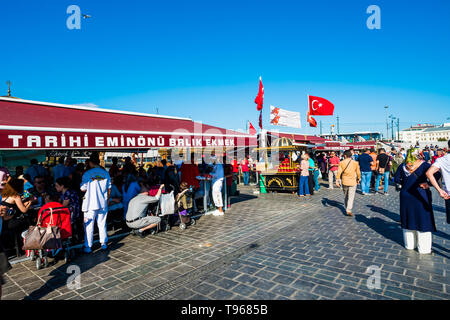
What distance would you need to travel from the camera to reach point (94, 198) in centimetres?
483

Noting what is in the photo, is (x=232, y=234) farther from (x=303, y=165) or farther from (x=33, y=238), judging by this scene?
(x=303, y=165)

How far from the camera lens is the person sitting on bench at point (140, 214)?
5.70 m

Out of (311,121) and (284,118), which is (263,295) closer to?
(311,121)

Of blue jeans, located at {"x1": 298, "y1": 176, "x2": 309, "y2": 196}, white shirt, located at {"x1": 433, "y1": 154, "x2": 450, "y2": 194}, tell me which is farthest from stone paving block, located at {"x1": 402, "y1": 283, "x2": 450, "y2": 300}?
blue jeans, located at {"x1": 298, "y1": 176, "x2": 309, "y2": 196}

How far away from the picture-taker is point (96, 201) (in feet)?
15.9

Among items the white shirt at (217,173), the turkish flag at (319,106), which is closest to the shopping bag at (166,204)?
the white shirt at (217,173)

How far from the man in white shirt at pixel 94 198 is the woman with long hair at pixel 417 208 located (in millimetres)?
5575

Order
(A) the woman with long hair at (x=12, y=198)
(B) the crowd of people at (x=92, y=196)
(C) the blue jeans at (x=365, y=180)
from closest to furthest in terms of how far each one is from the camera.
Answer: (A) the woman with long hair at (x=12, y=198), (B) the crowd of people at (x=92, y=196), (C) the blue jeans at (x=365, y=180)

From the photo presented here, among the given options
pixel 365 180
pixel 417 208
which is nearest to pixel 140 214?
pixel 417 208

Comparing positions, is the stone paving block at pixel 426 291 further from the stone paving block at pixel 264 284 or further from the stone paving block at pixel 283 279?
the stone paving block at pixel 264 284

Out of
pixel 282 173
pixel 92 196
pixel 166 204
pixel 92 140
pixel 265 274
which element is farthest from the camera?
pixel 282 173

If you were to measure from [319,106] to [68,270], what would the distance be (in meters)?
14.2

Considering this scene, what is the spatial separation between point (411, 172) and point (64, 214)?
614 cm
